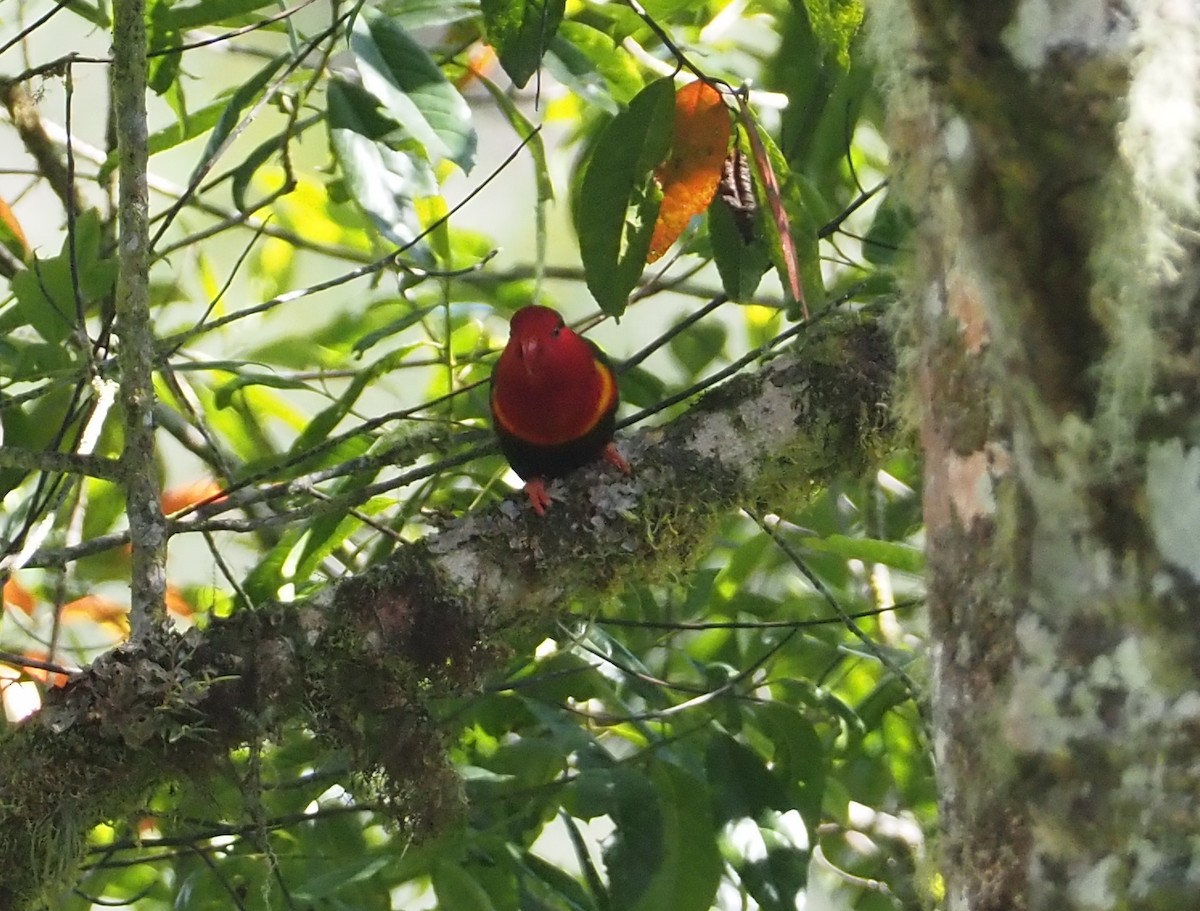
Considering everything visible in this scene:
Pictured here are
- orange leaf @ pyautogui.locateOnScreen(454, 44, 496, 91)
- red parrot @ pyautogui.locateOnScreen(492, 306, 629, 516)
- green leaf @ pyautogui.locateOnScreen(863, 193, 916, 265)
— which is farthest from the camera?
orange leaf @ pyautogui.locateOnScreen(454, 44, 496, 91)

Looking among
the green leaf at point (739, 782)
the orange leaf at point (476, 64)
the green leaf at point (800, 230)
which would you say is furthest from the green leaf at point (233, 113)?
the green leaf at point (739, 782)

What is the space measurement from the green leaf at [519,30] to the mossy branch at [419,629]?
510mm

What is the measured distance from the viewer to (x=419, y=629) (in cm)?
155

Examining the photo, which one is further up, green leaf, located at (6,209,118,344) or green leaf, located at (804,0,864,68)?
green leaf, located at (6,209,118,344)

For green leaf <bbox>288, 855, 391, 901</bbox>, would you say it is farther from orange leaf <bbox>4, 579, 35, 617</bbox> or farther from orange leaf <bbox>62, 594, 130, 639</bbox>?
orange leaf <bbox>4, 579, 35, 617</bbox>

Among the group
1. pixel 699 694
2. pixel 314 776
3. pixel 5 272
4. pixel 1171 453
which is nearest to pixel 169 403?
pixel 5 272

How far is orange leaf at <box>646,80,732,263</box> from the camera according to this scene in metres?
1.52

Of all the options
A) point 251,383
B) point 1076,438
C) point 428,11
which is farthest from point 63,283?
point 1076,438

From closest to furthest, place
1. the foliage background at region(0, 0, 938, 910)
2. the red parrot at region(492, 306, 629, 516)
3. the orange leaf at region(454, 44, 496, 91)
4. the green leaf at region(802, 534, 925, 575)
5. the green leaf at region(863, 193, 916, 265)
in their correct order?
1. the foliage background at region(0, 0, 938, 910)
2. the green leaf at region(802, 534, 925, 575)
3. the green leaf at region(863, 193, 916, 265)
4. the red parrot at region(492, 306, 629, 516)
5. the orange leaf at region(454, 44, 496, 91)

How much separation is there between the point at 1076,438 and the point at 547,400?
1343 mm

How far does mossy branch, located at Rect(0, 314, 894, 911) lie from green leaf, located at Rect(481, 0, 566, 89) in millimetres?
510

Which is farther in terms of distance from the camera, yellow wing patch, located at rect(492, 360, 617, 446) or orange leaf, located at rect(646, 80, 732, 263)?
yellow wing patch, located at rect(492, 360, 617, 446)

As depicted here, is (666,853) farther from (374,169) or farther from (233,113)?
(233,113)

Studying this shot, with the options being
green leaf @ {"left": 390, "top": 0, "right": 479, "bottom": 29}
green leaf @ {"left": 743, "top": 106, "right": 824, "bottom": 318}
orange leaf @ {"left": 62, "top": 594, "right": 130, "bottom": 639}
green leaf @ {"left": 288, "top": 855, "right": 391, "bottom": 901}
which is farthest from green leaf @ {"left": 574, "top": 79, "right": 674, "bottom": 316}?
orange leaf @ {"left": 62, "top": 594, "right": 130, "bottom": 639}
